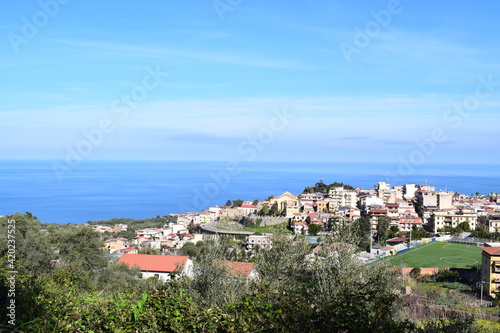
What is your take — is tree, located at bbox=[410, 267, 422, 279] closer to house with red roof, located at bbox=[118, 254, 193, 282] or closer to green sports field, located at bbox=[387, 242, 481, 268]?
green sports field, located at bbox=[387, 242, 481, 268]

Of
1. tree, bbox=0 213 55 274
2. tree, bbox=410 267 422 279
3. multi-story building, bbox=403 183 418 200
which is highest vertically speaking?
multi-story building, bbox=403 183 418 200

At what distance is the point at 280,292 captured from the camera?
14.2 feet

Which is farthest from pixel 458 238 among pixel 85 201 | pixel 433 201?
pixel 85 201

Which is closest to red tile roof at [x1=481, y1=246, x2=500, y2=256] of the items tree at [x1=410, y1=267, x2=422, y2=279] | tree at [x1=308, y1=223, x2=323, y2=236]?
tree at [x1=410, y1=267, x2=422, y2=279]

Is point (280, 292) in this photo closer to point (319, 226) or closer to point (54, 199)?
point (319, 226)

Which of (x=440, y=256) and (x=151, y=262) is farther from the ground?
(x=151, y=262)

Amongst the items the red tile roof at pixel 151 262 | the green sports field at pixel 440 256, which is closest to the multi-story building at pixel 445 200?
the green sports field at pixel 440 256

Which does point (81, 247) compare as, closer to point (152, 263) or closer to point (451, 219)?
point (152, 263)

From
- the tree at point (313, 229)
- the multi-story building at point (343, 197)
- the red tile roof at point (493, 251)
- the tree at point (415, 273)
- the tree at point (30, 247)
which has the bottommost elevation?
the tree at point (415, 273)

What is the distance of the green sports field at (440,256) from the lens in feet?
97.9

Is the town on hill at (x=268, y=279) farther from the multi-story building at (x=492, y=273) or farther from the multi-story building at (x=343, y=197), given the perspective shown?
the multi-story building at (x=343, y=197)

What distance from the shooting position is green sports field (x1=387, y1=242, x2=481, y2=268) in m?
29.8

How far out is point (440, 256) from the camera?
3328 centimetres

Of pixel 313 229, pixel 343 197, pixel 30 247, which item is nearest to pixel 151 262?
pixel 30 247
